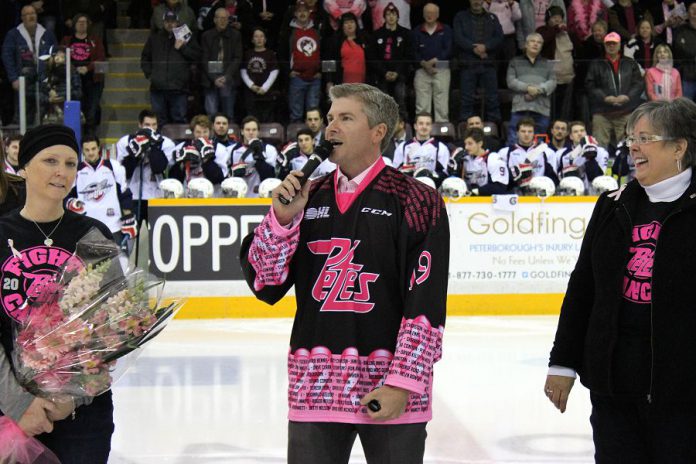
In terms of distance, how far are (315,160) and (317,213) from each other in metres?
0.19

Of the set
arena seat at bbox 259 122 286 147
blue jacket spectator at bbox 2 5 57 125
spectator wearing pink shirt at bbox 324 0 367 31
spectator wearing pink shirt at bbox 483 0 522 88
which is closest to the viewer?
blue jacket spectator at bbox 2 5 57 125

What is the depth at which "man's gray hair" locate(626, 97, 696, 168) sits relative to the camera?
3020 mm

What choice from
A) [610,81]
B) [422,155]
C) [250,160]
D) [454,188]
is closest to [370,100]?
[454,188]

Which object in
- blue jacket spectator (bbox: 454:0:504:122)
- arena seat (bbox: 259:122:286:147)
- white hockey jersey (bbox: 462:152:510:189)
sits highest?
blue jacket spectator (bbox: 454:0:504:122)

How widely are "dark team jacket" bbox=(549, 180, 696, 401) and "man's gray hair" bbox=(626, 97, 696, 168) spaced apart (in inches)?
4.6

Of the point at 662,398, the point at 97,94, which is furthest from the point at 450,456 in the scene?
the point at 97,94

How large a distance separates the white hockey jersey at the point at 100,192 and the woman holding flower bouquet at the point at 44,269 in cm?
749

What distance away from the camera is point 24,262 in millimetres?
2916

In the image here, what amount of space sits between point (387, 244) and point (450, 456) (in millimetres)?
2355

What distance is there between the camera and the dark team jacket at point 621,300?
9.52 feet

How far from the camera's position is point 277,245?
9.34 feet

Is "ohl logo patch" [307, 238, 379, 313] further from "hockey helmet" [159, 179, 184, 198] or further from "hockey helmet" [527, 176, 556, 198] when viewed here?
"hockey helmet" [527, 176, 556, 198]

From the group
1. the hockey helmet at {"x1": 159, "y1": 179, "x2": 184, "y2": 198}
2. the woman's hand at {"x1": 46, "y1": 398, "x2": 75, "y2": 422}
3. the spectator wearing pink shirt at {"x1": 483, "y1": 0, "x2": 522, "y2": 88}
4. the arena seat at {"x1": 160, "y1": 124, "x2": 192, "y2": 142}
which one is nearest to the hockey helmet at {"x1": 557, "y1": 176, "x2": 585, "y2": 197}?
the spectator wearing pink shirt at {"x1": 483, "y1": 0, "x2": 522, "y2": 88}

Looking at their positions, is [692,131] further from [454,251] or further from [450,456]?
[454,251]
